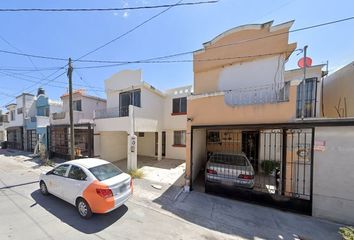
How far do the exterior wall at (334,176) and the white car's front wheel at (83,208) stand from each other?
21.4 feet

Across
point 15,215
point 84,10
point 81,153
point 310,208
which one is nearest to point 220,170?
point 310,208

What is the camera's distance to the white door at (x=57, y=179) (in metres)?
5.32

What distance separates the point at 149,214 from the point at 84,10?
7190 millimetres

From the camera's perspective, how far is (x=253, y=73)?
689 cm

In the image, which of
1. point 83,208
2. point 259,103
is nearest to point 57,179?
point 83,208

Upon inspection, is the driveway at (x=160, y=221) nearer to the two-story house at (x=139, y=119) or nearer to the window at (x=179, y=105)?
the two-story house at (x=139, y=119)

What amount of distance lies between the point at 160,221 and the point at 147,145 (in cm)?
968

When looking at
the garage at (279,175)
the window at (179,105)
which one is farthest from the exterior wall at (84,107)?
the garage at (279,175)

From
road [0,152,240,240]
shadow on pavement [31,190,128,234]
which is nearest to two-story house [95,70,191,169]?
shadow on pavement [31,190,128,234]

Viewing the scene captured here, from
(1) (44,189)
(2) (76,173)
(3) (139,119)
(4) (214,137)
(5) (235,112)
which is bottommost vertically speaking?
(1) (44,189)

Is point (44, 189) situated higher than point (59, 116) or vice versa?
point (59, 116)

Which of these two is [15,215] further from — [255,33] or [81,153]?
[255,33]

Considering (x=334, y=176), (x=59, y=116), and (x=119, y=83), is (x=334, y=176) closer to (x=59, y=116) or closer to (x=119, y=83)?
(x=119, y=83)

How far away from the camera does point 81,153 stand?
12.5 m
